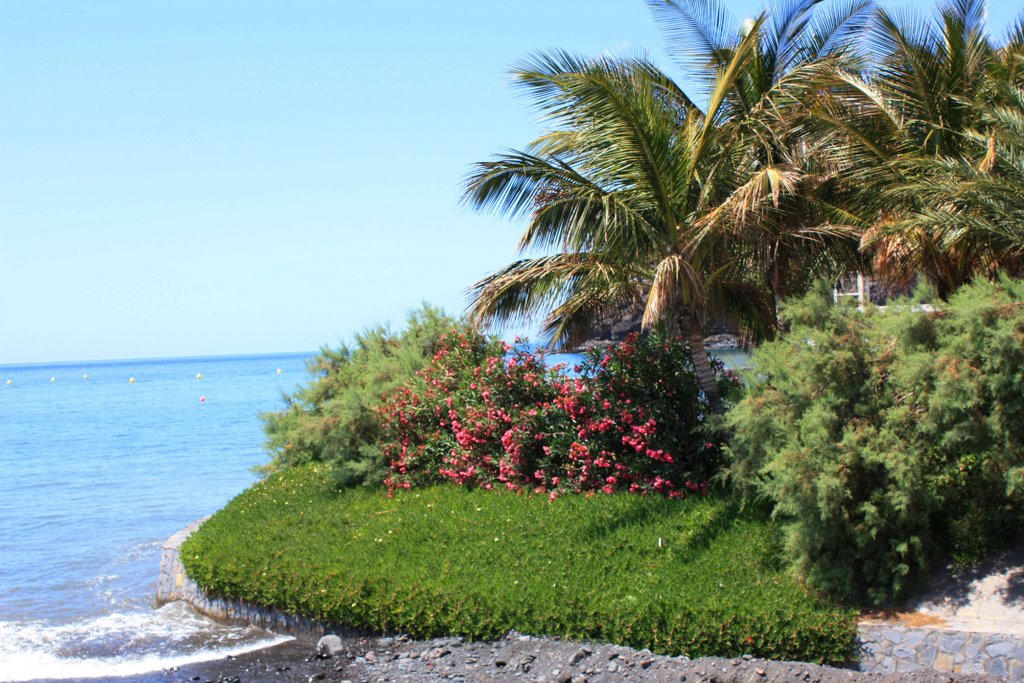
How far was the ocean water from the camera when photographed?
10305mm

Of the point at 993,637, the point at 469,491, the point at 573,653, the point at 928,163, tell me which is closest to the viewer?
the point at 993,637

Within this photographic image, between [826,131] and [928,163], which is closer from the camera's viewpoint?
[928,163]

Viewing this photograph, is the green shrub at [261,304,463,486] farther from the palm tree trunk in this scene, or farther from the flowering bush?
the palm tree trunk

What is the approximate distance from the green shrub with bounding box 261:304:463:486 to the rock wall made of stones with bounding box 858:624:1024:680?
824 cm

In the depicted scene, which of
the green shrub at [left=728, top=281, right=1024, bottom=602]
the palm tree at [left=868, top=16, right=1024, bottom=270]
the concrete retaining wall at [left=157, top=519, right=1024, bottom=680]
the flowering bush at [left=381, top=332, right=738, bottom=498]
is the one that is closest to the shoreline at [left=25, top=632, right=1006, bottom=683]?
the concrete retaining wall at [left=157, top=519, right=1024, bottom=680]

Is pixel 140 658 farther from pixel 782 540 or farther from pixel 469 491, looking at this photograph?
pixel 782 540

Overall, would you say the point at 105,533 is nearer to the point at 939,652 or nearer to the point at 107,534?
the point at 107,534

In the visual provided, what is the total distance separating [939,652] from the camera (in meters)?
7.76

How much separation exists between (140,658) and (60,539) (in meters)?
8.28

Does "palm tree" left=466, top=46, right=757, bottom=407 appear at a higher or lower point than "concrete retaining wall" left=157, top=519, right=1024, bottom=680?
higher

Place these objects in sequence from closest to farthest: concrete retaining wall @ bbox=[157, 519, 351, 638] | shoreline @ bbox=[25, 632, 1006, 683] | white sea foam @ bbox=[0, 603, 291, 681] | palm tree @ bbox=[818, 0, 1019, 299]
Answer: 1. shoreline @ bbox=[25, 632, 1006, 683]
2. white sea foam @ bbox=[0, 603, 291, 681]
3. concrete retaining wall @ bbox=[157, 519, 351, 638]
4. palm tree @ bbox=[818, 0, 1019, 299]

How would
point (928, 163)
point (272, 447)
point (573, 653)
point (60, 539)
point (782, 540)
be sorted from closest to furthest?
point (573, 653), point (782, 540), point (928, 163), point (60, 539), point (272, 447)

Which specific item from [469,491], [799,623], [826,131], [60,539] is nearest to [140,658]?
[469,491]

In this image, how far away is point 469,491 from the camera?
517 inches
